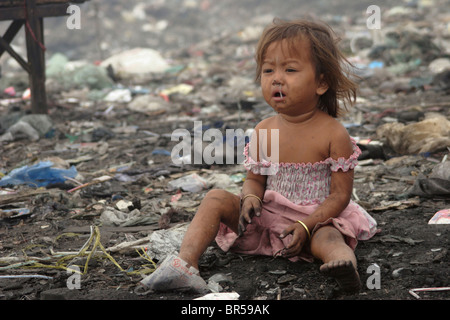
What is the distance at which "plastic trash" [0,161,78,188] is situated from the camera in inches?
184

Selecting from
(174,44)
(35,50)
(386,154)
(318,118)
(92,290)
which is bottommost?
(92,290)

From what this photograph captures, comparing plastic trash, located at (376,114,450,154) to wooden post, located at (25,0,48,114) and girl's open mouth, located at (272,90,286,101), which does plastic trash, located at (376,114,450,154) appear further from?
wooden post, located at (25,0,48,114)

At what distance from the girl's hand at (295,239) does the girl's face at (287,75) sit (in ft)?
1.88

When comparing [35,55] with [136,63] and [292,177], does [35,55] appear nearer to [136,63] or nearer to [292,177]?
[136,63]

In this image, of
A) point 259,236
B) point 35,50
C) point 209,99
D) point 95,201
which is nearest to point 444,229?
point 259,236

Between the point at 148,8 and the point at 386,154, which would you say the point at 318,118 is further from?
the point at 148,8

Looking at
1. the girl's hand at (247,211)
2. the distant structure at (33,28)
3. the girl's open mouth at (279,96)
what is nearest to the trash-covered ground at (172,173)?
the girl's hand at (247,211)

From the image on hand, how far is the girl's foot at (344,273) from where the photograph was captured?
2107 millimetres

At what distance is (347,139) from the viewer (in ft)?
8.49

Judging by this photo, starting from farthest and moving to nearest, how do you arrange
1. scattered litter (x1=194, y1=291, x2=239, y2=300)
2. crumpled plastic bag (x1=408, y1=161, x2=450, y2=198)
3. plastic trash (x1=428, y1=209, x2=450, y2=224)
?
crumpled plastic bag (x1=408, y1=161, x2=450, y2=198), plastic trash (x1=428, y1=209, x2=450, y2=224), scattered litter (x1=194, y1=291, x2=239, y2=300)

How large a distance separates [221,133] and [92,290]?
12.9 ft

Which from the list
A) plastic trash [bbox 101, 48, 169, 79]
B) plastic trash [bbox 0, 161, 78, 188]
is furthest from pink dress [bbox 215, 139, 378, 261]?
plastic trash [bbox 101, 48, 169, 79]

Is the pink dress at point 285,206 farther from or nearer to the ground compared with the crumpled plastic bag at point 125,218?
farther from the ground

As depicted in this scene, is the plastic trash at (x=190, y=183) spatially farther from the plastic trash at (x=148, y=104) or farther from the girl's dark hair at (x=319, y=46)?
the plastic trash at (x=148, y=104)
